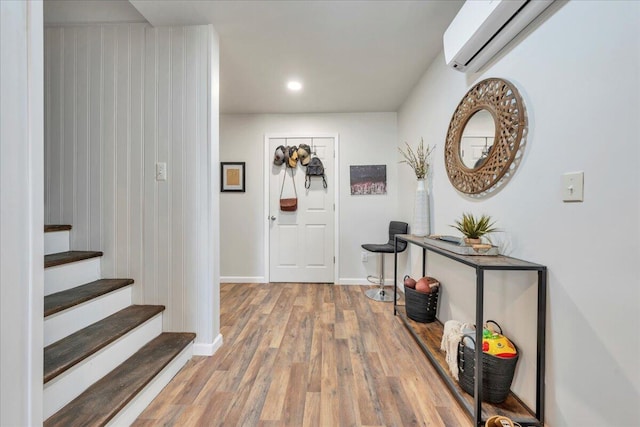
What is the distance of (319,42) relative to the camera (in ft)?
6.64

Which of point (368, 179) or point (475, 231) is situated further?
point (368, 179)

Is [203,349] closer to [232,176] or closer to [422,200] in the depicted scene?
[422,200]

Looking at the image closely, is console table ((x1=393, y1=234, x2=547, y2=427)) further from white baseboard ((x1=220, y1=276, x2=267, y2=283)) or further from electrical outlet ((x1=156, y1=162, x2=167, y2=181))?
white baseboard ((x1=220, y1=276, x2=267, y2=283))

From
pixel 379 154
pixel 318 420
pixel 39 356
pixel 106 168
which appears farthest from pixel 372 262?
pixel 39 356

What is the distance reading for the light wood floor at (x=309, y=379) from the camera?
50.5 inches

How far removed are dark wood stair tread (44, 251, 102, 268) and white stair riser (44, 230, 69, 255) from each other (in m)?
0.04

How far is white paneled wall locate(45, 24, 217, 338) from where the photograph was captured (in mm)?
1838

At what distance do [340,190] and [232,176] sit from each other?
5.00ft

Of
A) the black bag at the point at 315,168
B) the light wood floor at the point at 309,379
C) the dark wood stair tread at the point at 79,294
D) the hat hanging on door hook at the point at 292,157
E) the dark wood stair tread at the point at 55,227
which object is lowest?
the light wood floor at the point at 309,379

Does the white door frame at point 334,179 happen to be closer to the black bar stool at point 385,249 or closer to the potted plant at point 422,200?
the black bar stool at point 385,249

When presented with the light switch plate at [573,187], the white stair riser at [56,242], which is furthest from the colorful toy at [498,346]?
the white stair riser at [56,242]

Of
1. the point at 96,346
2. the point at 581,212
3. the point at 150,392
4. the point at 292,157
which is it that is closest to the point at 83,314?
the point at 96,346

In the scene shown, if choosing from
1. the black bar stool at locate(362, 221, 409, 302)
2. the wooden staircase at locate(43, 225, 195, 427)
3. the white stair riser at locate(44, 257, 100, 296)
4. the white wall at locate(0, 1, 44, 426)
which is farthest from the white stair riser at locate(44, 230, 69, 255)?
the black bar stool at locate(362, 221, 409, 302)

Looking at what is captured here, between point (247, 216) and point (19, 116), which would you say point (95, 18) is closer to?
point (19, 116)
